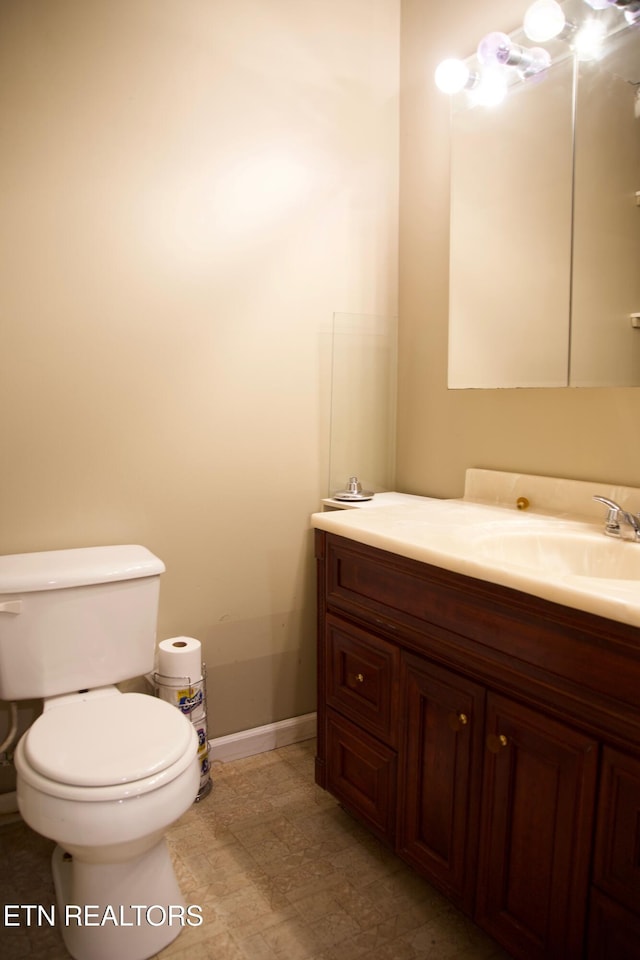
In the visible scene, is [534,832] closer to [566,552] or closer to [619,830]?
[619,830]

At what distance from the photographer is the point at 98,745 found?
1.35 meters

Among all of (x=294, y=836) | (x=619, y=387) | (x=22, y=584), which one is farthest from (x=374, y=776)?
(x=619, y=387)

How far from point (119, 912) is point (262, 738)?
0.82 metres

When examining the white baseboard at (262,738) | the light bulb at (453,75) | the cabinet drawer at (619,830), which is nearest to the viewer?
the cabinet drawer at (619,830)

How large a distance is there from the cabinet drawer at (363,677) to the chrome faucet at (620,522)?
0.54m

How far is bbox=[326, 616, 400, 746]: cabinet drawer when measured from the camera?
1.52 metres

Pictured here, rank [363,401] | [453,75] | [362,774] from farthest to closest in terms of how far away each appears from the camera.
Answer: [363,401], [453,75], [362,774]

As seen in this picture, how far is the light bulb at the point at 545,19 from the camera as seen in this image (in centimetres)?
149

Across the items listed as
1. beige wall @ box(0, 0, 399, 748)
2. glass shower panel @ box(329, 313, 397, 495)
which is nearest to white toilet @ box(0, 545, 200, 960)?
beige wall @ box(0, 0, 399, 748)

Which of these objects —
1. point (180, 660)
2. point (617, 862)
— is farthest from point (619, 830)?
point (180, 660)

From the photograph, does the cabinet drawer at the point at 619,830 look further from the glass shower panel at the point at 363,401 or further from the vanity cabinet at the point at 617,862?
the glass shower panel at the point at 363,401

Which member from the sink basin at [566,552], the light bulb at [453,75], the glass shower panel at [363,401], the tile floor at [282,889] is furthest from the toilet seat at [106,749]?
the light bulb at [453,75]

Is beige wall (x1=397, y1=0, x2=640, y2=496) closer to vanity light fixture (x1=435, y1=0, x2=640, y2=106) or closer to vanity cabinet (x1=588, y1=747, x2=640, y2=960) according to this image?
vanity light fixture (x1=435, y1=0, x2=640, y2=106)

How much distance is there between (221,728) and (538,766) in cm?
119
